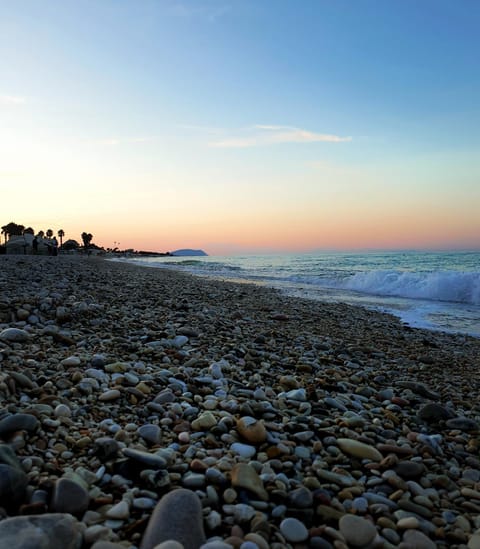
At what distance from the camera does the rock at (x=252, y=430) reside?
2.48 metres

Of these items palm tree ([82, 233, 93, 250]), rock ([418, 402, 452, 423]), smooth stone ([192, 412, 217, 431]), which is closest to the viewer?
smooth stone ([192, 412, 217, 431])

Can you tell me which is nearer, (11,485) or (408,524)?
(11,485)

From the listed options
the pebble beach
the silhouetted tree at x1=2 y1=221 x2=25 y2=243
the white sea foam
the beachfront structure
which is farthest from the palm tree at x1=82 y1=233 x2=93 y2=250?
the pebble beach

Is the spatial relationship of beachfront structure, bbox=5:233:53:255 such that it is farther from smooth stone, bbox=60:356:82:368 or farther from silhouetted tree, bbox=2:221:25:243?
smooth stone, bbox=60:356:82:368

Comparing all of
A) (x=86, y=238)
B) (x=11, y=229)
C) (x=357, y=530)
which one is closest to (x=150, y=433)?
(x=357, y=530)

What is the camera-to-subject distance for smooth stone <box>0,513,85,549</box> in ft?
4.79

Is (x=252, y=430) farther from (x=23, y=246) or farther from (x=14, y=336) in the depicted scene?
(x=23, y=246)

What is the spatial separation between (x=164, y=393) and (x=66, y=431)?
2.72 feet

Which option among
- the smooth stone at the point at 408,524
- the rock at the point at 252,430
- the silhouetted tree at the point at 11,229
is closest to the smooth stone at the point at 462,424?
the smooth stone at the point at 408,524

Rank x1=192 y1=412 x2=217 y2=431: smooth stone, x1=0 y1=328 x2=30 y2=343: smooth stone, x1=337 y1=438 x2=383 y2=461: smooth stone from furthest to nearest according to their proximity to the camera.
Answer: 1. x1=0 y1=328 x2=30 y2=343: smooth stone
2. x1=192 y1=412 x2=217 y2=431: smooth stone
3. x1=337 y1=438 x2=383 y2=461: smooth stone

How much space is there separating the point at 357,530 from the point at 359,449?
2.42 feet

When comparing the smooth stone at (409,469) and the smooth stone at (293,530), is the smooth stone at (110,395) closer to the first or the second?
the smooth stone at (293,530)

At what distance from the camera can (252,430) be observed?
2.52m

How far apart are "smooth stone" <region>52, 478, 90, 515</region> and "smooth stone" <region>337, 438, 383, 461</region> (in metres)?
1.53
